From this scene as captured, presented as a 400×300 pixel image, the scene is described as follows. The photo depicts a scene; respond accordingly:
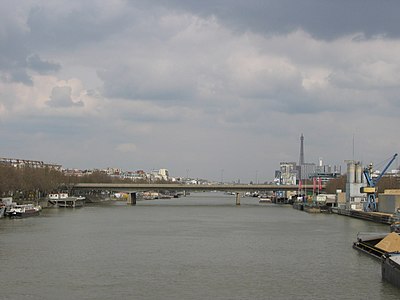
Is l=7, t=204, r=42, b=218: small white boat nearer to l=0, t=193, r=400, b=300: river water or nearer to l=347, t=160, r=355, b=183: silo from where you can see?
l=0, t=193, r=400, b=300: river water

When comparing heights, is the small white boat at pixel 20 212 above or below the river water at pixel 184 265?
above

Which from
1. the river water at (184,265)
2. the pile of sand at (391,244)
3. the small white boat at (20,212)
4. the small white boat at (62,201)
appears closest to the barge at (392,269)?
the river water at (184,265)

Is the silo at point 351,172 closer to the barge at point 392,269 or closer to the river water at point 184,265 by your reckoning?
the river water at point 184,265

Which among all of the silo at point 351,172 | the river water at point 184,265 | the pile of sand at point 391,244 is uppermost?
the silo at point 351,172

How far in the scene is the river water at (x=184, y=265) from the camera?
26.9 meters

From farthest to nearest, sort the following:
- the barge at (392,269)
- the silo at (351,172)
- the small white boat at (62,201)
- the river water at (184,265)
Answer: the small white boat at (62,201)
the silo at (351,172)
the barge at (392,269)
the river water at (184,265)

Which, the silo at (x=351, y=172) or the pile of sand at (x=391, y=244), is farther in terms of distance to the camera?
the silo at (x=351, y=172)

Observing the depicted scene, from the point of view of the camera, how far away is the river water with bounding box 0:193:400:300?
26859 millimetres

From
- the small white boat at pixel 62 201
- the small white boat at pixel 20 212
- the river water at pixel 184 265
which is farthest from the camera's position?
the small white boat at pixel 62 201

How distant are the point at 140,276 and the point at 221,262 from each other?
6.41 metres

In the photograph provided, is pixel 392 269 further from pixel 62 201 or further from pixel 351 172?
pixel 62 201

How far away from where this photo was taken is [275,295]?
86.5 feet

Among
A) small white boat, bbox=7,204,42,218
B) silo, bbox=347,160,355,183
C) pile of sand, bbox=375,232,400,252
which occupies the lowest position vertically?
small white boat, bbox=7,204,42,218

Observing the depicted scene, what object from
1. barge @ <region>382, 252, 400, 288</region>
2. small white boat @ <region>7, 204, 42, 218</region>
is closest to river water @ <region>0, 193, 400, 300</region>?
barge @ <region>382, 252, 400, 288</region>
